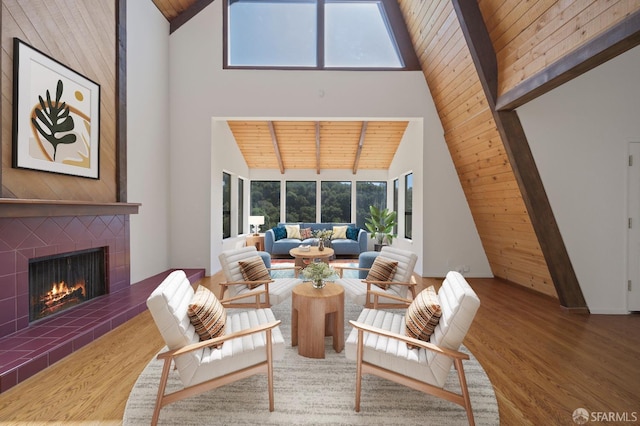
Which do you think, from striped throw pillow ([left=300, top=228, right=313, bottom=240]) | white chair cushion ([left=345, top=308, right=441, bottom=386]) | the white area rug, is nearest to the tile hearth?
the white area rug

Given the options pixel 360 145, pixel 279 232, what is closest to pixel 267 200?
pixel 279 232

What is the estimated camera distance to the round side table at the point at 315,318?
2475 mm

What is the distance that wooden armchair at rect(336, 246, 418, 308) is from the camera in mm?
3127

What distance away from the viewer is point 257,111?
512cm

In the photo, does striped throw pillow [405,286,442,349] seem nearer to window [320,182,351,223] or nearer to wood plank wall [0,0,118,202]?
wood plank wall [0,0,118,202]

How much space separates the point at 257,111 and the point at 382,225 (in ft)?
14.4

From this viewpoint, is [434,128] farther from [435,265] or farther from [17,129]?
[17,129]

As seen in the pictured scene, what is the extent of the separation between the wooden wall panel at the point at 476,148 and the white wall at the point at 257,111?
0.96 feet

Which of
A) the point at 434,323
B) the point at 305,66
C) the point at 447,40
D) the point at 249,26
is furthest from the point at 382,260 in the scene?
the point at 249,26

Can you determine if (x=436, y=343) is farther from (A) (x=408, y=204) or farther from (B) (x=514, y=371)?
(A) (x=408, y=204)

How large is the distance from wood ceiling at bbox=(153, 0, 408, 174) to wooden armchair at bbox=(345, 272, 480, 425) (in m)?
5.13

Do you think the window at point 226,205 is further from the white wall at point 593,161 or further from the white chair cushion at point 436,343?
the white wall at point 593,161

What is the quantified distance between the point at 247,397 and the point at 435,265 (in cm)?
414

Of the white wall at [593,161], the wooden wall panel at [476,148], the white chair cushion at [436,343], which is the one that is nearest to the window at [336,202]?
the wooden wall panel at [476,148]
